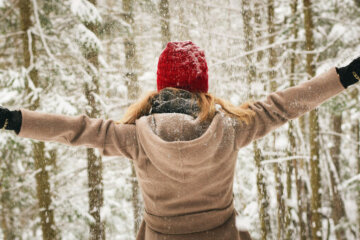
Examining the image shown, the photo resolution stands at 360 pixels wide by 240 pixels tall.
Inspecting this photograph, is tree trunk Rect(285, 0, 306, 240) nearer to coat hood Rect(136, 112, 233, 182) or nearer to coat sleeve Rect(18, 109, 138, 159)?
coat hood Rect(136, 112, 233, 182)

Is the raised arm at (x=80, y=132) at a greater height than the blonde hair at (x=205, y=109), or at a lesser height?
lesser

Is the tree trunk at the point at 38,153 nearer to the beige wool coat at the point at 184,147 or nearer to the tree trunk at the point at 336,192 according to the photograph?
the beige wool coat at the point at 184,147

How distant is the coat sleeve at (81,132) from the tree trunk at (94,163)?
479 cm

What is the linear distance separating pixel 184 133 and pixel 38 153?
5.60m

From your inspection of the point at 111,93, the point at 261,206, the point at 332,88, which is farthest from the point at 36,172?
the point at 332,88

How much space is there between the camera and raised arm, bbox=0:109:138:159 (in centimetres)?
159

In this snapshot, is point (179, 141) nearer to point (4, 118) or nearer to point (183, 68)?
point (183, 68)

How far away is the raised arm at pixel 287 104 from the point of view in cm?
184

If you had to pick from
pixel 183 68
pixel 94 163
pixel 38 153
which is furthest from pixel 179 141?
pixel 94 163

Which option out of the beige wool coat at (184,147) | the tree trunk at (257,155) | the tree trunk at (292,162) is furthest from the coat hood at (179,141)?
the tree trunk at (292,162)

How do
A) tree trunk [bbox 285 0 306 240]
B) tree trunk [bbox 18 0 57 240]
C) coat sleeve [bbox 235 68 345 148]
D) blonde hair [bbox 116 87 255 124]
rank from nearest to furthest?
blonde hair [bbox 116 87 255 124] → coat sleeve [bbox 235 68 345 148] → tree trunk [bbox 18 0 57 240] → tree trunk [bbox 285 0 306 240]

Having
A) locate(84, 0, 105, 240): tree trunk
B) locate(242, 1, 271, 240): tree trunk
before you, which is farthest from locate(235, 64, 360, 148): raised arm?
locate(84, 0, 105, 240): tree trunk

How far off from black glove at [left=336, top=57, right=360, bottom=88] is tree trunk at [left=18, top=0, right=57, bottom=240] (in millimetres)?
5600

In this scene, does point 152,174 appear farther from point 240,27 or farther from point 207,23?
point 240,27
